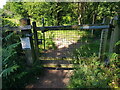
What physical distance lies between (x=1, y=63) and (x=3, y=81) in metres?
0.41

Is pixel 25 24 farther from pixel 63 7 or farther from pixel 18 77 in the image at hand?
pixel 63 7

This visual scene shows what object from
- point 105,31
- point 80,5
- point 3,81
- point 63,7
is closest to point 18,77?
point 3,81

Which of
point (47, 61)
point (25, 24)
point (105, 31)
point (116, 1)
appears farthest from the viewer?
point (116, 1)

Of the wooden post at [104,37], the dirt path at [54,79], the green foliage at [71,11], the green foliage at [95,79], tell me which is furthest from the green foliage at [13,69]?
the green foliage at [71,11]

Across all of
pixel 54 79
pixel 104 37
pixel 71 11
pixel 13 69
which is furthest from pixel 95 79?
pixel 71 11

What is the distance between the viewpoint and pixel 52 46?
5367mm

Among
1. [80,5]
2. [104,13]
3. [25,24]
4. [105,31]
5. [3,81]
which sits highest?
A: [80,5]

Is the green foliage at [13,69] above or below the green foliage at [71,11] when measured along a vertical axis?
below

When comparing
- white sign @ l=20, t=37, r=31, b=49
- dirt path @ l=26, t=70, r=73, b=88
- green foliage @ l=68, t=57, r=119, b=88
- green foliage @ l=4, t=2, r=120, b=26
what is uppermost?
green foliage @ l=4, t=2, r=120, b=26

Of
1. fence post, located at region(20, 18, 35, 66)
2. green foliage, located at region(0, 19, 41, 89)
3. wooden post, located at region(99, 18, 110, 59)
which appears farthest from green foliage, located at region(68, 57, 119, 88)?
fence post, located at region(20, 18, 35, 66)

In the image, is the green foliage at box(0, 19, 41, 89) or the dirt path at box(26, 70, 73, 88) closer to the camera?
the green foliage at box(0, 19, 41, 89)

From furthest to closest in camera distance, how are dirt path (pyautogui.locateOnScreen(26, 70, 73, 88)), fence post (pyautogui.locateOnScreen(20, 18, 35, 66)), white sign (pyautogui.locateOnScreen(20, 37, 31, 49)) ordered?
white sign (pyautogui.locateOnScreen(20, 37, 31, 49)), fence post (pyautogui.locateOnScreen(20, 18, 35, 66)), dirt path (pyautogui.locateOnScreen(26, 70, 73, 88))

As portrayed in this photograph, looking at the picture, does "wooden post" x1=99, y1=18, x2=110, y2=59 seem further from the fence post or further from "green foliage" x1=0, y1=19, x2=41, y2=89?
the fence post

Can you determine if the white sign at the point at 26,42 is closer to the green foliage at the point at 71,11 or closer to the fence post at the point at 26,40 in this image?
the fence post at the point at 26,40
